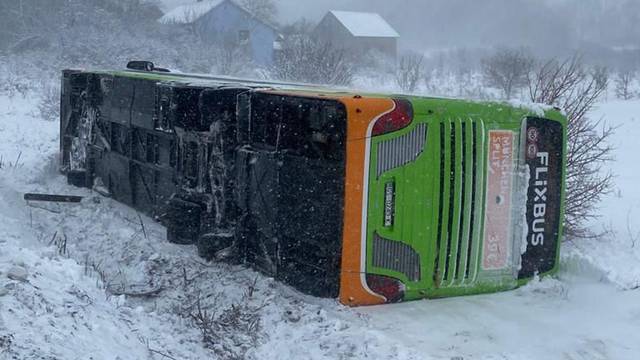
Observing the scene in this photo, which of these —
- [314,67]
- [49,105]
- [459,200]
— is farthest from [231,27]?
[459,200]

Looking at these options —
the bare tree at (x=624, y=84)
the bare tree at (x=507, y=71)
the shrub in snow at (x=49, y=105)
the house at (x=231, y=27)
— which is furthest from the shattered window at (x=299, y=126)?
the house at (x=231, y=27)

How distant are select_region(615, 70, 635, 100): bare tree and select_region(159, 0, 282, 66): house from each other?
1997 centimetres

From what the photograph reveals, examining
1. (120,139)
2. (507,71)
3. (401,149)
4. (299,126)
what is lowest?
(120,139)

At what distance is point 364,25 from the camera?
61.9m

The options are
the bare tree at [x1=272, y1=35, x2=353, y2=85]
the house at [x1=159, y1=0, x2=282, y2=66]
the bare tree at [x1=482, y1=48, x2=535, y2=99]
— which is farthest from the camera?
the house at [x1=159, y1=0, x2=282, y2=66]

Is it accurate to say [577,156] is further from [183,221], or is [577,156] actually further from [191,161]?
[183,221]

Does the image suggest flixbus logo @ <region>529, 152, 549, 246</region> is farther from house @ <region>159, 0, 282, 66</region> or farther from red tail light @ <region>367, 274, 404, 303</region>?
house @ <region>159, 0, 282, 66</region>

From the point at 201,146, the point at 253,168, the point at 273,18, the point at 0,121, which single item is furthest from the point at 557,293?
the point at 273,18

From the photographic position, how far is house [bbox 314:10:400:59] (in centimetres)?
5897

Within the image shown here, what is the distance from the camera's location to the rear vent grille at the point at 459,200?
624 centimetres

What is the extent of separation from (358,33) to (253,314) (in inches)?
2175

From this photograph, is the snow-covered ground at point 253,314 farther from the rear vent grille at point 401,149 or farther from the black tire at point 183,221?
the rear vent grille at point 401,149

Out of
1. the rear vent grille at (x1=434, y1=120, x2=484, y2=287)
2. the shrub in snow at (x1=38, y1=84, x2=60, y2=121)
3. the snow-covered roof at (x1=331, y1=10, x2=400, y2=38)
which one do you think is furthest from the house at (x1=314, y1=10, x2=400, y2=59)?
the rear vent grille at (x1=434, y1=120, x2=484, y2=287)

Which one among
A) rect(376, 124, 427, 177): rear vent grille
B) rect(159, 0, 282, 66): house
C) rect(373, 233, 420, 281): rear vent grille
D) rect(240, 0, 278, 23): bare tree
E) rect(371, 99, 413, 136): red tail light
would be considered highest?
rect(240, 0, 278, 23): bare tree
